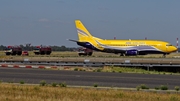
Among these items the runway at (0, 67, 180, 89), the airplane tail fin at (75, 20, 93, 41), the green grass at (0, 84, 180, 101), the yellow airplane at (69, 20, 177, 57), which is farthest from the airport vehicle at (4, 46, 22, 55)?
the green grass at (0, 84, 180, 101)

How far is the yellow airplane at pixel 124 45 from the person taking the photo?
7569 centimetres

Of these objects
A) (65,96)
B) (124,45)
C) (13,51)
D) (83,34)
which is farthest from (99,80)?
(13,51)

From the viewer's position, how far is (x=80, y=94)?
681 inches

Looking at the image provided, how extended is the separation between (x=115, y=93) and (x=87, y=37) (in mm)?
64085

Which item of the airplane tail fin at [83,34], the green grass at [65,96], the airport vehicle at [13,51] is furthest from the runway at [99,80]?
the airport vehicle at [13,51]

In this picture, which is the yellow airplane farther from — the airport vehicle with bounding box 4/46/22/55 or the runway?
the runway

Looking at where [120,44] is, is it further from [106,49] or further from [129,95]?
[129,95]

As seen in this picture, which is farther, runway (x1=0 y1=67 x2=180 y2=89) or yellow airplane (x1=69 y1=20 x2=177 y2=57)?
yellow airplane (x1=69 y1=20 x2=177 y2=57)

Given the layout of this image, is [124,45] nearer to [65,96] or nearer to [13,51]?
[13,51]

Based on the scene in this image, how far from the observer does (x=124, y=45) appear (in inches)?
3110

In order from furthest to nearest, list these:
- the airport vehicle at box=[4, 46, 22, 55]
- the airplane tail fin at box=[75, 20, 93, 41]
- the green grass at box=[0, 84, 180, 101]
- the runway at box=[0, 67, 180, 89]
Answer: the airport vehicle at box=[4, 46, 22, 55] < the airplane tail fin at box=[75, 20, 93, 41] < the runway at box=[0, 67, 180, 89] < the green grass at box=[0, 84, 180, 101]

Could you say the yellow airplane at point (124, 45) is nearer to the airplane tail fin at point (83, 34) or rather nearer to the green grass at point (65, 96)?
the airplane tail fin at point (83, 34)

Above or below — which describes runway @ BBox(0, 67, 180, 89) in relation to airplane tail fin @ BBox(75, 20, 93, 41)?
below

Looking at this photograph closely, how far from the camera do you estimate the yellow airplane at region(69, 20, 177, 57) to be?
7569 cm
